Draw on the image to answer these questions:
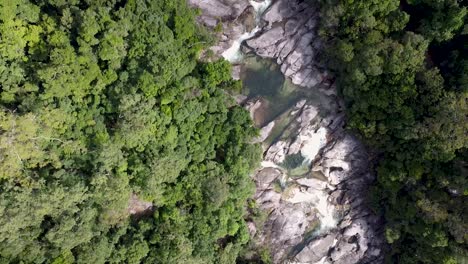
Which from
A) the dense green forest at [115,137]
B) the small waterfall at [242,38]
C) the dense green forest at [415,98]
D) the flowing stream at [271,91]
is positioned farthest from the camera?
the flowing stream at [271,91]

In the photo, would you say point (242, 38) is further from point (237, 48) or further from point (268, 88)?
point (268, 88)

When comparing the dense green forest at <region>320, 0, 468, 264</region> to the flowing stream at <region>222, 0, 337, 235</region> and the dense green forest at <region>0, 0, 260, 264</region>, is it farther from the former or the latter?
the dense green forest at <region>0, 0, 260, 264</region>

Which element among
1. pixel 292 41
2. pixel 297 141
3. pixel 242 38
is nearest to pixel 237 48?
pixel 242 38

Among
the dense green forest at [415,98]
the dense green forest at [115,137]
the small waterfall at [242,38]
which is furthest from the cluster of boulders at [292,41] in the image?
the dense green forest at [115,137]

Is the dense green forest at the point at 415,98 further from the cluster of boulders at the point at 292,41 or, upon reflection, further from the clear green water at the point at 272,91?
the clear green water at the point at 272,91

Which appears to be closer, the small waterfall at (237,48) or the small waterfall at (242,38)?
the small waterfall at (242,38)

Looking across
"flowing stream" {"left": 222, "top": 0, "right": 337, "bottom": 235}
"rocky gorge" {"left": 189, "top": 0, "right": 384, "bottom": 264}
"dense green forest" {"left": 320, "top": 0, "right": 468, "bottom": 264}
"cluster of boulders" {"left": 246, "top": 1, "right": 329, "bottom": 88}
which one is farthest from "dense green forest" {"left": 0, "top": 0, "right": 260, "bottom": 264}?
"dense green forest" {"left": 320, "top": 0, "right": 468, "bottom": 264}

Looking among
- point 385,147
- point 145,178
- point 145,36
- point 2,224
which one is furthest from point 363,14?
point 2,224
